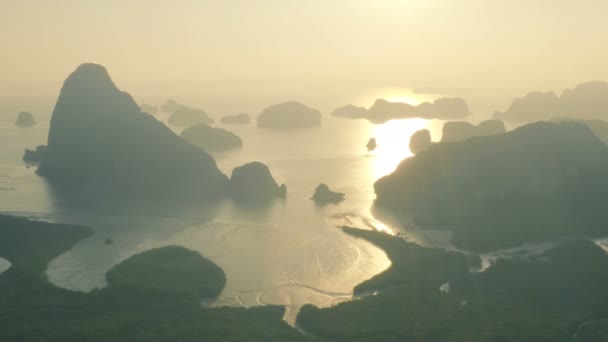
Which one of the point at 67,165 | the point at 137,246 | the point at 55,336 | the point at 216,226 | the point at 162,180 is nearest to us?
the point at 55,336

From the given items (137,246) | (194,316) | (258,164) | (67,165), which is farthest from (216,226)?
(67,165)

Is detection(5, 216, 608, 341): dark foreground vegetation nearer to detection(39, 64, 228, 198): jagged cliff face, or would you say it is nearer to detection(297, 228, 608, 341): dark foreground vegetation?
detection(297, 228, 608, 341): dark foreground vegetation

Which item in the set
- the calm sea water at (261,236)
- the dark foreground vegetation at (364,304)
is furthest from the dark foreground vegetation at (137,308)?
the calm sea water at (261,236)

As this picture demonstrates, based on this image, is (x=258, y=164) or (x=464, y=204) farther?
(x=258, y=164)

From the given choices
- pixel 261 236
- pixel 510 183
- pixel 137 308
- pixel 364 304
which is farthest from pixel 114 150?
pixel 364 304

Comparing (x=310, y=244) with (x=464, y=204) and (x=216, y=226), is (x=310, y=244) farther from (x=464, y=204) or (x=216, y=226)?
(x=464, y=204)

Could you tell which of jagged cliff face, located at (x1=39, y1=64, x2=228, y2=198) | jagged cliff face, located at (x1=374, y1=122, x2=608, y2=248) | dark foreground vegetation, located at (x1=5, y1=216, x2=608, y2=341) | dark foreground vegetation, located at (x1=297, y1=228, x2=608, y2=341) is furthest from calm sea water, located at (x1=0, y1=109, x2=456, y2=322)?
jagged cliff face, located at (x1=374, y1=122, x2=608, y2=248)

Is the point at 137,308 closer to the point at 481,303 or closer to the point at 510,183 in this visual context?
the point at 481,303

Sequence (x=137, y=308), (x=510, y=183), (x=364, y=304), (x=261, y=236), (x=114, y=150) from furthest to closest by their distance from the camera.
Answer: (x=114, y=150)
(x=510, y=183)
(x=261, y=236)
(x=364, y=304)
(x=137, y=308)
